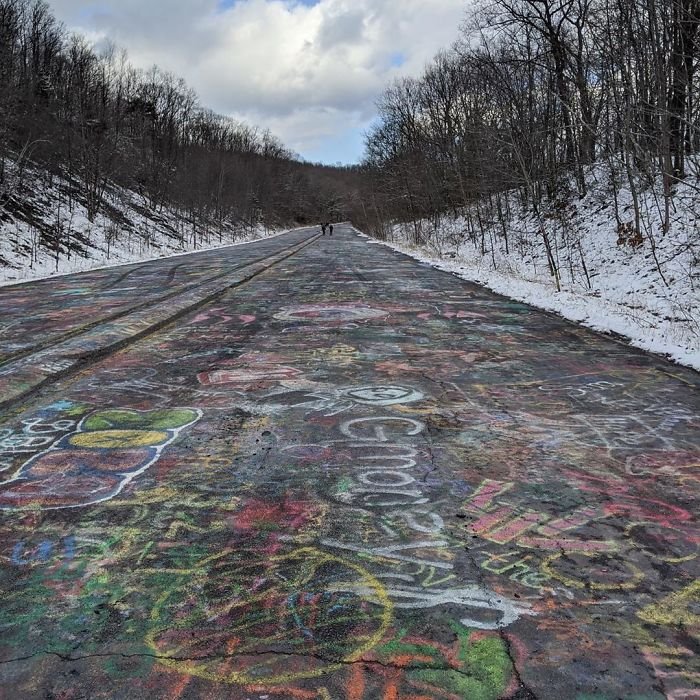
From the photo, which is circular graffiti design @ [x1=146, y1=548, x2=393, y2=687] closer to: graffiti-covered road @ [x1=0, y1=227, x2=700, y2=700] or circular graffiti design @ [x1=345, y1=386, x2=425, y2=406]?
graffiti-covered road @ [x1=0, y1=227, x2=700, y2=700]

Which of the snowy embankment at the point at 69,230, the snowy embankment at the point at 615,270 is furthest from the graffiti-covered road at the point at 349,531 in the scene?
the snowy embankment at the point at 69,230

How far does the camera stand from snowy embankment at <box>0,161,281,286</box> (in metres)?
21.6

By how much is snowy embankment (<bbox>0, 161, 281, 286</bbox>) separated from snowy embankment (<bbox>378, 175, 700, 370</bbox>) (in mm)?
14289

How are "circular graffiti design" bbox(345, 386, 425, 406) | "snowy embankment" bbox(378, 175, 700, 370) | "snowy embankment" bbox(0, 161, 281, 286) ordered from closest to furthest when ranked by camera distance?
1. "circular graffiti design" bbox(345, 386, 425, 406)
2. "snowy embankment" bbox(378, 175, 700, 370)
3. "snowy embankment" bbox(0, 161, 281, 286)

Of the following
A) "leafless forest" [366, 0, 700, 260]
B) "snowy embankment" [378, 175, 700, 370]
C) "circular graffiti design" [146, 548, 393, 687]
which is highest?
"leafless forest" [366, 0, 700, 260]

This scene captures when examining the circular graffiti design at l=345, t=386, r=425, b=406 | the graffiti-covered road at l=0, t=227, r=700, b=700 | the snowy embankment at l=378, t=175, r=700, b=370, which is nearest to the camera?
the graffiti-covered road at l=0, t=227, r=700, b=700

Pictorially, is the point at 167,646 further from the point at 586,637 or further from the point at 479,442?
the point at 479,442

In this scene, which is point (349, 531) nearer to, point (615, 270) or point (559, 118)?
point (615, 270)

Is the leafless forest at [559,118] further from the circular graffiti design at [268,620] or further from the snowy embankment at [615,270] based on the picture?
the circular graffiti design at [268,620]

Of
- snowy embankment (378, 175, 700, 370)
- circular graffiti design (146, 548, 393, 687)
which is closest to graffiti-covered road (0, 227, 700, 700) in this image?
circular graffiti design (146, 548, 393, 687)

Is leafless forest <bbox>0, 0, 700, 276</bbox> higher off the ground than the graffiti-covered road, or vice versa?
leafless forest <bbox>0, 0, 700, 276</bbox>

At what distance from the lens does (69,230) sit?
27.4 metres

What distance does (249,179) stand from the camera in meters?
76.8

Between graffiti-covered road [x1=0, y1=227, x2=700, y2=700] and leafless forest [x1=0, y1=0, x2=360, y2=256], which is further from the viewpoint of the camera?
leafless forest [x1=0, y1=0, x2=360, y2=256]
